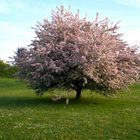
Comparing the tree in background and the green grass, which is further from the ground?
the tree in background

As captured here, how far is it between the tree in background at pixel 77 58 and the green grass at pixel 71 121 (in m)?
1.56

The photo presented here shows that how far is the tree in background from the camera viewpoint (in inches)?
1152

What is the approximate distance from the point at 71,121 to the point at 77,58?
761 centimetres

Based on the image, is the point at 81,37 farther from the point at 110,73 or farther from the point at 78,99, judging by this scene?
the point at 78,99

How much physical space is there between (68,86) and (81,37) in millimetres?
3425

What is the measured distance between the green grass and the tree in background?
1.56m

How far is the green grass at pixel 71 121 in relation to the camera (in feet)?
61.3

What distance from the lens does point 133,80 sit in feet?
105

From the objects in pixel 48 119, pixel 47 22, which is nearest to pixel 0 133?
pixel 48 119

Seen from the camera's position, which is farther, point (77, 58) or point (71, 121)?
point (77, 58)

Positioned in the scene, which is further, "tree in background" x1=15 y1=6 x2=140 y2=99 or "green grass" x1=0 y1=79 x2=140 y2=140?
"tree in background" x1=15 y1=6 x2=140 y2=99

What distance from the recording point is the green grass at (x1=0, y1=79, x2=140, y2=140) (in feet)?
61.3

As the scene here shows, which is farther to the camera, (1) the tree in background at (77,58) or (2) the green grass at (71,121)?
(1) the tree in background at (77,58)

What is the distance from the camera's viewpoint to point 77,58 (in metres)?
29.0
